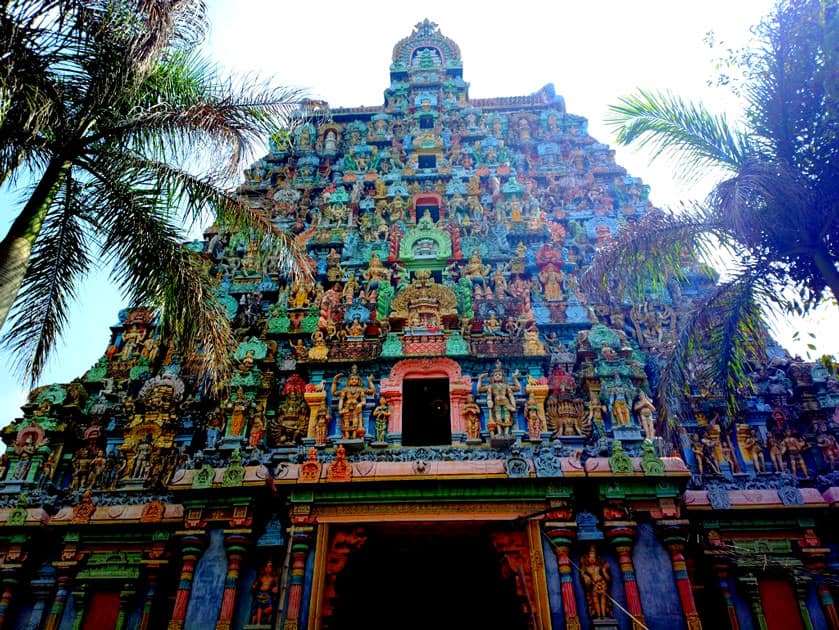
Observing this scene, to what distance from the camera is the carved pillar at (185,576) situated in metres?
8.82

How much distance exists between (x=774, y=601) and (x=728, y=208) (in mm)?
5670

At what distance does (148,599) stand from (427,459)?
468 cm

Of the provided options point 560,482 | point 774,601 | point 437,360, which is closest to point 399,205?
point 437,360

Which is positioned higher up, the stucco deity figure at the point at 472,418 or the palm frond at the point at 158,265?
the palm frond at the point at 158,265

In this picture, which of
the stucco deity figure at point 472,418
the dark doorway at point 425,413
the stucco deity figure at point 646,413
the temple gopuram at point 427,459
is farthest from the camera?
the dark doorway at point 425,413

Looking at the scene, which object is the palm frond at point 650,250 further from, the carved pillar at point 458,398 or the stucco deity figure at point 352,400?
the stucco deity figure at point 352,400

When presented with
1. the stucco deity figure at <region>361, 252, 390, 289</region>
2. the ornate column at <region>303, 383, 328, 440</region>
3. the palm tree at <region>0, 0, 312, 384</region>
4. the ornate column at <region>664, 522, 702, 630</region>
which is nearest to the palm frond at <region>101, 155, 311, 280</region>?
the palm tree at <region>0, 0, 312, 384</region>

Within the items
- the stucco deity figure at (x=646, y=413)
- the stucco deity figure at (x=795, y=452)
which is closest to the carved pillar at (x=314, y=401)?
the stucco deity figure at (x=646, y=413)

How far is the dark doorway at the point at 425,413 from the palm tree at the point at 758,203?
4.21 meters

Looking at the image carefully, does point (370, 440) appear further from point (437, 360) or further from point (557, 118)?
point (557, 118)

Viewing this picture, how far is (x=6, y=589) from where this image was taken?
32.3ft

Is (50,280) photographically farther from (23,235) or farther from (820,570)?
(820,570)

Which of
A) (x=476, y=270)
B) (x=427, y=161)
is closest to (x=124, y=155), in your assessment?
(x=476, y=270)

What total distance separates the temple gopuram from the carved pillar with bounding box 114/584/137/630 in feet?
0.11
